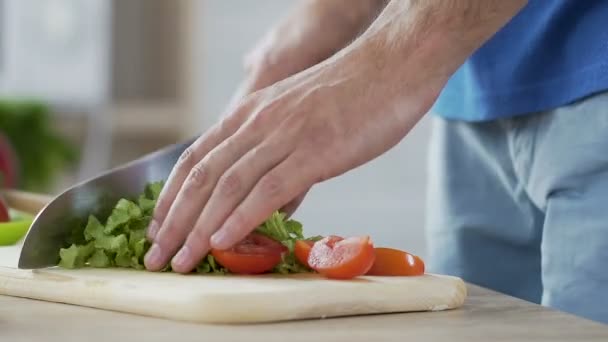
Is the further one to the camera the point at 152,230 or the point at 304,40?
the point at 304,40

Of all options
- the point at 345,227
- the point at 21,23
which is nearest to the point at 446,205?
the point at 345,227

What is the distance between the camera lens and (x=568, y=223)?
1.52 m

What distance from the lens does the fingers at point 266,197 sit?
1317 mm

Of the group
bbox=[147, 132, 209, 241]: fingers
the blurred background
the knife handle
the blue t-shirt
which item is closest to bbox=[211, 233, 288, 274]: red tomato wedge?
bbox=[147, 132, 209, 241]: fingers

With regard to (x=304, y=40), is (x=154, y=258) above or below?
below

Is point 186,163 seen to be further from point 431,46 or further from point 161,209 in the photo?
point 431,46

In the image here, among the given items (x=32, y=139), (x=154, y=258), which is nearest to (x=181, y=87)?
(x=32, y=139)

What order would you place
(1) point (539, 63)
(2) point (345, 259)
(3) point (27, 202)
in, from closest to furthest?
(2) point (345, 259), (1) point (539, 63), (3) point (27, 202)

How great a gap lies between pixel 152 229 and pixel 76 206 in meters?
0.12

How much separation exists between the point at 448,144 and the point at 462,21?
20.8 inches

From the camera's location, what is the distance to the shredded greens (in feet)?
4.46

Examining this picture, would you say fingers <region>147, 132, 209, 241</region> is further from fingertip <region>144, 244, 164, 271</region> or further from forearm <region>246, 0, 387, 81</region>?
forearm <region>246, 0, 387, 81</region>

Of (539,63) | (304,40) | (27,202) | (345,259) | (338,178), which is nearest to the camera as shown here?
(345,259)

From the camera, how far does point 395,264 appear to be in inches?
52.1
